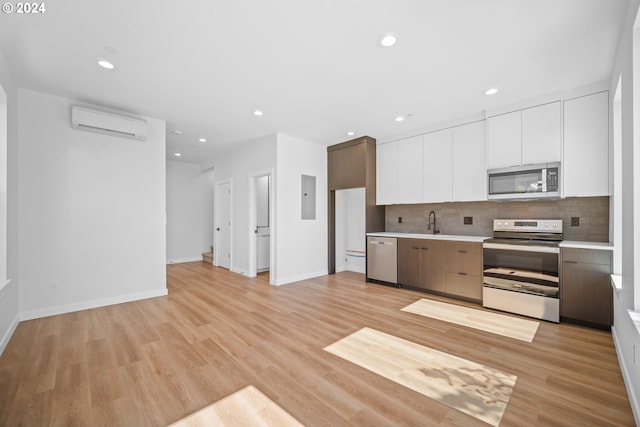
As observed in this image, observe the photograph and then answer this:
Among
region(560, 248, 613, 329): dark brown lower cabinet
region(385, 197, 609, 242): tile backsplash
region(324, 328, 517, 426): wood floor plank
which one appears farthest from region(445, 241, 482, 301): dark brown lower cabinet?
region(324, 328, 517, 426): wood floor plank

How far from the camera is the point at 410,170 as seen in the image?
4809 millimetres

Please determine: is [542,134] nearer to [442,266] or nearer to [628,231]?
[628,231]

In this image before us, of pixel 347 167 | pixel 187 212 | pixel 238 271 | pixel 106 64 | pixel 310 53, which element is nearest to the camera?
pixel 310 53

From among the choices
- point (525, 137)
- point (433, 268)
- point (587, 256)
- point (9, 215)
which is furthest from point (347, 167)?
point (9, 215)

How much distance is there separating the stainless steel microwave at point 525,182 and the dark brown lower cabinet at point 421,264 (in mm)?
1085

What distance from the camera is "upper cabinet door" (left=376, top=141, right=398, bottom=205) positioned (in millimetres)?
5035

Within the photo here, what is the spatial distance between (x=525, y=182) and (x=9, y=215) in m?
6.03

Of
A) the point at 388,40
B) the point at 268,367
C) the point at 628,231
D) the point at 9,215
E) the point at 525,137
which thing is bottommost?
the point at 268,367

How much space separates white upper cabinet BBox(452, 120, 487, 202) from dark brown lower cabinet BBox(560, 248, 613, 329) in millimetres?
1297

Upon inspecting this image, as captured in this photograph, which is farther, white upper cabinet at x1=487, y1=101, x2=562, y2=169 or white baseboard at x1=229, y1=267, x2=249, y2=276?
white baseboard at x1=229, y1=267, x2=249, y2=276

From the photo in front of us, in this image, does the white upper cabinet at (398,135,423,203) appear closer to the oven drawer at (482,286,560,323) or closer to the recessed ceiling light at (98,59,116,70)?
the oven drawer at (482,286,560,323)

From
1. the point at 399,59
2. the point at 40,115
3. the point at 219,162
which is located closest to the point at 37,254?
the point at 40,115

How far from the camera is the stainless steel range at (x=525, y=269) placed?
123 inches

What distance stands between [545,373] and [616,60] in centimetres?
292
